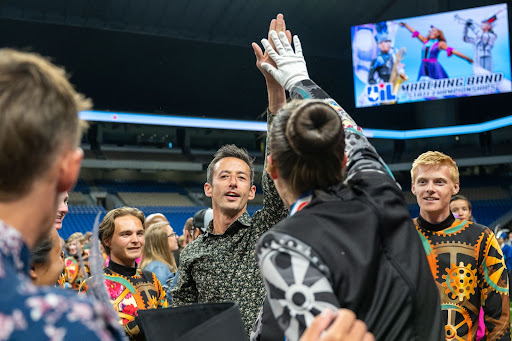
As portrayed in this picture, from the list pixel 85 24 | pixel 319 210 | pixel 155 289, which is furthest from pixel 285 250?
pixel 85 24

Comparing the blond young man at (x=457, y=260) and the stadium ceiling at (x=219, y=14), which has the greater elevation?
the stadium ceiling at (x=219, y=14)

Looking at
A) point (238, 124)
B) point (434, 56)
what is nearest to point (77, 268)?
point (434, 56)

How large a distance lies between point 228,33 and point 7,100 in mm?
23774

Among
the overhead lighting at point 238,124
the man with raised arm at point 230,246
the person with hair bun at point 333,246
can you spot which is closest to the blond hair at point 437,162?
the man with raised arm at point 230,246

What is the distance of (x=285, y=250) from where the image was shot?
122 centimetres

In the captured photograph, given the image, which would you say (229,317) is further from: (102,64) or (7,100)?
(102,64)

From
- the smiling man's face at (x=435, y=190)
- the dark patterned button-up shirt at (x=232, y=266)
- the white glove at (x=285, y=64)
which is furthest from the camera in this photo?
the smiling man's face at (x=435, y=190)

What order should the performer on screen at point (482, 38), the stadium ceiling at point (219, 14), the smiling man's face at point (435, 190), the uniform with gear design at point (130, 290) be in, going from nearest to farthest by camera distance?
the smiling man's face at point (435, 190) < the uniform with gear design at point (130, 290) < the performer on screen at point (482, 38) < the stadium ceiling at point (219, 14)

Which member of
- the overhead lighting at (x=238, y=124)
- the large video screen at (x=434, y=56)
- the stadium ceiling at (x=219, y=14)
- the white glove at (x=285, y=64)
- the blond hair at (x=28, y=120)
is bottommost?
the blond hair at (x=28, y=120)

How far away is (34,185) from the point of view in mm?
833

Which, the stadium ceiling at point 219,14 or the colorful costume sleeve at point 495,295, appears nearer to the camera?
the colorful costume sleeve at point 495,295

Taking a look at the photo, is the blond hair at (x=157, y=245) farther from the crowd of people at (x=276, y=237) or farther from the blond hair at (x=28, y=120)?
the blond hair at (x=28, y=120)

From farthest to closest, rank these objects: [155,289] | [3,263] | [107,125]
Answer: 1. [107,125]
2. [155,289]
3. [3,263]

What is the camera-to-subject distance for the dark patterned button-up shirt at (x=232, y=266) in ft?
8.11
